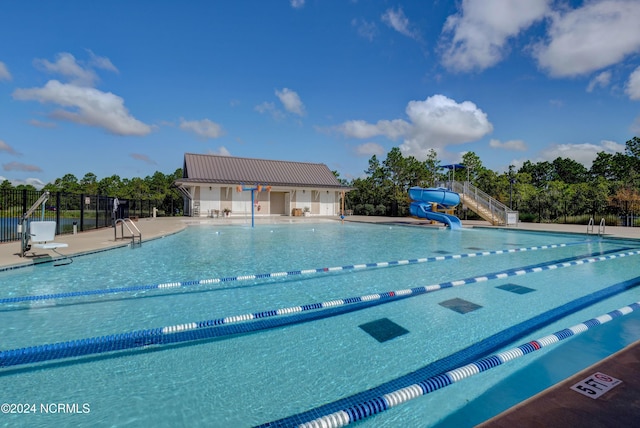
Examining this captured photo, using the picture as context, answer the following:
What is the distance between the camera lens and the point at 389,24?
14930 millimetres

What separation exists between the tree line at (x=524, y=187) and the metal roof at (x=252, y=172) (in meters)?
4.99

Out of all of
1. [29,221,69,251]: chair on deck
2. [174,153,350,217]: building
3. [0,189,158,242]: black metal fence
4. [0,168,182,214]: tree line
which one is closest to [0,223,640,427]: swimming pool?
[29,221,69,251]: chair on deck

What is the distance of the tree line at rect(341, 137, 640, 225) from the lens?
1895 centimetres

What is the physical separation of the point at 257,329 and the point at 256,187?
2123 centimetres

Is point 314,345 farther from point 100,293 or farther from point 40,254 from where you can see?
point 40,254

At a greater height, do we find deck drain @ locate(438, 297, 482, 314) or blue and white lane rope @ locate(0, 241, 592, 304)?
blue and white lane rope @ locate(0, 241, 592, 304)

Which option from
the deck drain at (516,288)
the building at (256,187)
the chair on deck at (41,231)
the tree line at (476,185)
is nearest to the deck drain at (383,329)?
the deck drain at (516,288)

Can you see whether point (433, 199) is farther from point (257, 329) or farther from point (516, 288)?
point (257, 329)

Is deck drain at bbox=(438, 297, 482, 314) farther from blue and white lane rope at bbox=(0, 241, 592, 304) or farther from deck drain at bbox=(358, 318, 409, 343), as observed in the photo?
blue and white lane rope at bbox=(0, 241, 592, 304)

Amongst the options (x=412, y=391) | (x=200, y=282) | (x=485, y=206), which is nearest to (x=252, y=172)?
(x=485, y=206)

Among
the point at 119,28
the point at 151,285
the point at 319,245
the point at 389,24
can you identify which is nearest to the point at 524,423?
the point at 151,285

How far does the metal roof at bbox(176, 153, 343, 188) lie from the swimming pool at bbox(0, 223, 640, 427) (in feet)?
57.3

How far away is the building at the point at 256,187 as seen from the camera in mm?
23547

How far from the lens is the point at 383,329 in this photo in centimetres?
380
